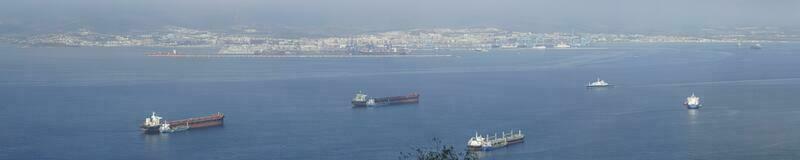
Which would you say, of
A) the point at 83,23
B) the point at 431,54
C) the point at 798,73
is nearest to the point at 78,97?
the point at 798,73

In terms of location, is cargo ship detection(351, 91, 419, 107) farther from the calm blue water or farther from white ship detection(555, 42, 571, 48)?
white ship detection(555, 42, 571, 48)

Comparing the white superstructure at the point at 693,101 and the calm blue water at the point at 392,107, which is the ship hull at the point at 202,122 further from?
the white superstructure at the point at 693,101

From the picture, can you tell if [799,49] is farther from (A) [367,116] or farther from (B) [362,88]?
(A) [367,116]

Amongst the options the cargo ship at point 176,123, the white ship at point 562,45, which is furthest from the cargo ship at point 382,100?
the white ship at point 562,45

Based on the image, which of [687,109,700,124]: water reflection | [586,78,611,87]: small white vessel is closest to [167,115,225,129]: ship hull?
[687,109,700,124]: water reflection

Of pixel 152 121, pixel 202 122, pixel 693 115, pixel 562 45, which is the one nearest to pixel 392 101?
pixel 202 122

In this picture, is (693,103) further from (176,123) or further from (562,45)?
(562,45)
